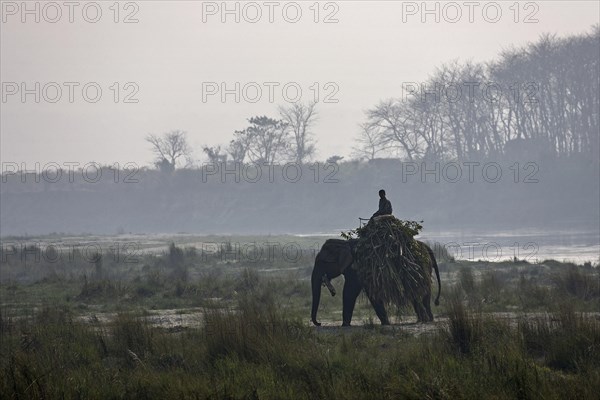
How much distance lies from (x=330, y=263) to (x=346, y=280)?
0.43 m

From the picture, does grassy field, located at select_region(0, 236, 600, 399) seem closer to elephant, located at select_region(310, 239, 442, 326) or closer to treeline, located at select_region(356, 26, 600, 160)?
elephant, located at select_region(310, 239, 442, 326)

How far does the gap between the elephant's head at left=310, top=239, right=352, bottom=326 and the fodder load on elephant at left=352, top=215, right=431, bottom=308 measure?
290mm

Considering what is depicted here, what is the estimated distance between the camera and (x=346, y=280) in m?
17.5

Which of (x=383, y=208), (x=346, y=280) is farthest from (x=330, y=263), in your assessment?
(x=383, y=208)

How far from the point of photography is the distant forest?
8706 cm

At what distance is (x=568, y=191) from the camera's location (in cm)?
8312

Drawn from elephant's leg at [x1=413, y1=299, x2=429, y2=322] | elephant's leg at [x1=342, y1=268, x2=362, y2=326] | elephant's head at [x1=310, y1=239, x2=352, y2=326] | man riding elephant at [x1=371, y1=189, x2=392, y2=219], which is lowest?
elephant's leg at [x1=413, y1=299, x2=429, y2=322]

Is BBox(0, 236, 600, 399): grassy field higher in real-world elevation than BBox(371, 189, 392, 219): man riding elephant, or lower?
lower

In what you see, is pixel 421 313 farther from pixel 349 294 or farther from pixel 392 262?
pixel 349 294

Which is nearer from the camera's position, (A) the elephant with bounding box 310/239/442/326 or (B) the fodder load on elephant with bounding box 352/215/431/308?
(B) the fodder load on elephant with bounding box 352/215/431/308

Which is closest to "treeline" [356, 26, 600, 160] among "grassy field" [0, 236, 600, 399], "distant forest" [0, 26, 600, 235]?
"distant forest" [0, 26, 600, 235]

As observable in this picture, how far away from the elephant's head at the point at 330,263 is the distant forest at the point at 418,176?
5794 cm

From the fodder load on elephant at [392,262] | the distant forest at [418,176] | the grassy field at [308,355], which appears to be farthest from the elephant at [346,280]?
the distant forest at [418,176]

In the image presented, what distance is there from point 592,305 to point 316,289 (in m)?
5.92
